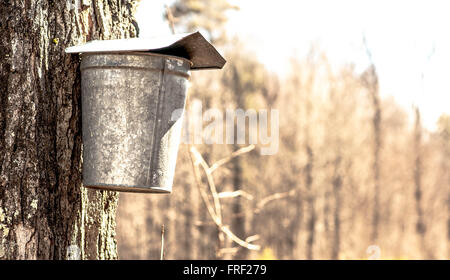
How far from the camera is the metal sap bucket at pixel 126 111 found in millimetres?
2605

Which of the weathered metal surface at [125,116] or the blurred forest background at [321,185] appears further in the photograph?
the blurred forest background at [321,185]

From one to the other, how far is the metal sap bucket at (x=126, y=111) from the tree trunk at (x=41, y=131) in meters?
0.11

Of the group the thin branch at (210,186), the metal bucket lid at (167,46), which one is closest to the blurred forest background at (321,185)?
the thin branch at (210,186)

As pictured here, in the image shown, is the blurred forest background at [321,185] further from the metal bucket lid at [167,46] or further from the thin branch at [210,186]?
the metal bucket lid at [167,46]

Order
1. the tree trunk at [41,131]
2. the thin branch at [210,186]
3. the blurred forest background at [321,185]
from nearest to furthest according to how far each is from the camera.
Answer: the tree trunk at [41,131] → the thin branch at [210,186] → the blurred forest background at [321,185]

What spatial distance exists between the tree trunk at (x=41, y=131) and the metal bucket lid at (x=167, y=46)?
0.14 meters

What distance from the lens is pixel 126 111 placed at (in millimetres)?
2604

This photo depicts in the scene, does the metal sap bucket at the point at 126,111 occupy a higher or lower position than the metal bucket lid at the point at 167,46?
lower

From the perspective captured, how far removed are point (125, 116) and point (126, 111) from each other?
0.8 inches

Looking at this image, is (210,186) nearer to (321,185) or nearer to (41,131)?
(41,131)

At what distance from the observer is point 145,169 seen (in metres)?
2.63

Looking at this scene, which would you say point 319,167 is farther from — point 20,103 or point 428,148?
point 20,103

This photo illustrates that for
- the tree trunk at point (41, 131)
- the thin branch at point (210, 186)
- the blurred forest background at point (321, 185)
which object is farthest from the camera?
the blurred forest background at point (321, 185)

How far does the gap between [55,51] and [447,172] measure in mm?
20804
